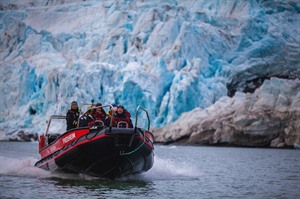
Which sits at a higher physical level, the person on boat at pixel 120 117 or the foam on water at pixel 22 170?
the person on boat at pixel 120 117

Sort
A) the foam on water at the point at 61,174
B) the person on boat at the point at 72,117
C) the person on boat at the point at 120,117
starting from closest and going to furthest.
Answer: the person on boat at the point at 120,117
the person on boat at the point at 72,117
the foam on water at the point at 61,174

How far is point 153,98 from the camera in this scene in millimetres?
45938

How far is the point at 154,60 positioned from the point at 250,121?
12.2 meters

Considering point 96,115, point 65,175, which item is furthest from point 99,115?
point 65,175

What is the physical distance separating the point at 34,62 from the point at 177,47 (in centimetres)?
1660

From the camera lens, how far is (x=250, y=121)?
138ft

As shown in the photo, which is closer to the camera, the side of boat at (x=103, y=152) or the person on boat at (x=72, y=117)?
the side of boat at (x=103, y=152)

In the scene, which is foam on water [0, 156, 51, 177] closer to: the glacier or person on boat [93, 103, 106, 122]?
person on boat [93, 103, 106, 122]

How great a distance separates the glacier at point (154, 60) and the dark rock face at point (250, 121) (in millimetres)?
1891

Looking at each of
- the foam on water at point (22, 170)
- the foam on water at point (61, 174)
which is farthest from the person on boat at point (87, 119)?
the foam on water at point (22, 170)

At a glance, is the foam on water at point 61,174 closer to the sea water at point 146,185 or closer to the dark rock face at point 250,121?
the sea water at point 146,185

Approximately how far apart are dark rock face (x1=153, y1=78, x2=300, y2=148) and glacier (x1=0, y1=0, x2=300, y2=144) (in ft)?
6.21

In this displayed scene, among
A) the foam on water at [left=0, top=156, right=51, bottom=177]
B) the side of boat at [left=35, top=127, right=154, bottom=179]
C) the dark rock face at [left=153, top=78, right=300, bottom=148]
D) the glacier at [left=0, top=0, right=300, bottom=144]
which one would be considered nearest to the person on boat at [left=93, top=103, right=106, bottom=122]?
the side of boat at [left=35, top=127, right=154, bottom=179]

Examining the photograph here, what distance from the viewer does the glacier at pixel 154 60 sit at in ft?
154
